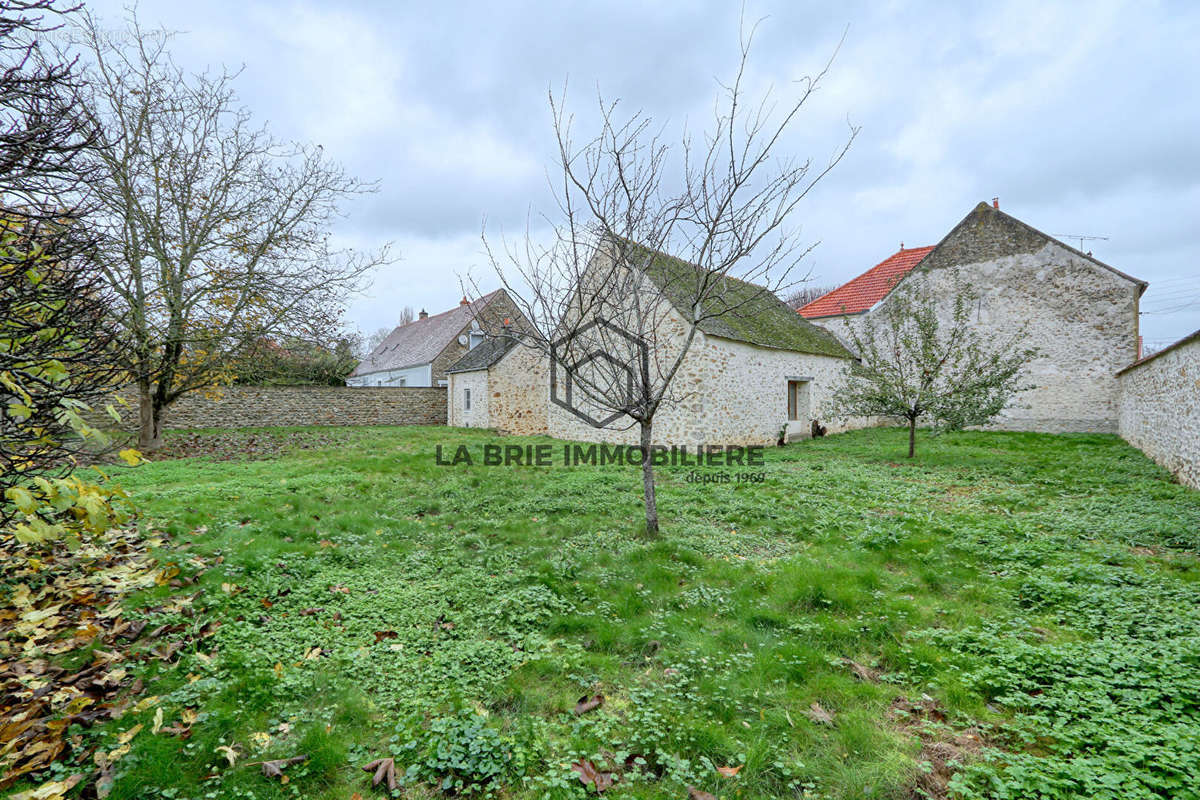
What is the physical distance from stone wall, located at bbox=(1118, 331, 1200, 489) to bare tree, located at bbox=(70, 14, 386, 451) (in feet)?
51.9

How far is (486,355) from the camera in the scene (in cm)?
1962

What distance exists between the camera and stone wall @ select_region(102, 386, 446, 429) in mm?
16875

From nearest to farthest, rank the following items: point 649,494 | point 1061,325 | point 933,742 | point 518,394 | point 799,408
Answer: point 933,742 → point 649,494 → point 1061,325 → point 799,408 → point 518,394

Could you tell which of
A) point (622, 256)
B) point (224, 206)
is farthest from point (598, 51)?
point (224, 206)

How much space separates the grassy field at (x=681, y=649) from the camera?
2.28m

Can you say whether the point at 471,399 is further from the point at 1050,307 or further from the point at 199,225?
the point at 1050,307

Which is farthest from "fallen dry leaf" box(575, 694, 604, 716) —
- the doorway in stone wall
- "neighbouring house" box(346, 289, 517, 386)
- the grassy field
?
"neighbouring house" box(346, 289, 517, 386)

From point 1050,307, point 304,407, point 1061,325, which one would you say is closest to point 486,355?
point 304,407

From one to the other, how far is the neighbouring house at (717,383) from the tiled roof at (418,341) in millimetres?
7616

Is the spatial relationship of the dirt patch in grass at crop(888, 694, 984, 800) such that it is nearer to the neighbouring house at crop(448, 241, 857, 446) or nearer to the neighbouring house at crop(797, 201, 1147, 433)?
the neighbouring house at crop(448, 241, 857, 446)

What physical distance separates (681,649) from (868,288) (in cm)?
1974

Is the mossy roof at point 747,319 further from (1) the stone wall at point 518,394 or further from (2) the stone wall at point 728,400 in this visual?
(1) the stone wall at point 518,394

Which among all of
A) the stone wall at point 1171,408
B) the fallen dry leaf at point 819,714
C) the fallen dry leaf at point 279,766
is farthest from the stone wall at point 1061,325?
the fallen dry leaf at point 279,766

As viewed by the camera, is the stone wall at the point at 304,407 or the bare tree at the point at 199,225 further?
the stone wall at the point at 304,407
